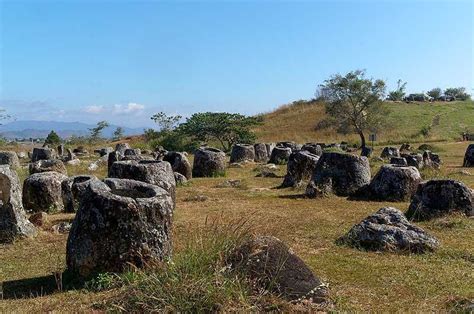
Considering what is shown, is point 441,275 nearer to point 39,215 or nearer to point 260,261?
point 260,261

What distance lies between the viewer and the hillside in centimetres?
5438

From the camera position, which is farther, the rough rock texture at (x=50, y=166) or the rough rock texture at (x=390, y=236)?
the rough rock texture at (x=50, y=166)

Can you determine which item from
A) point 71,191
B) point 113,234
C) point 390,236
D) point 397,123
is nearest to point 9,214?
point 71,191

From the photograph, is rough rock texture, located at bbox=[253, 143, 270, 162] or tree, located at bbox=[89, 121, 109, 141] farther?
tree, located at bbox=[89, 121, 109, 141]

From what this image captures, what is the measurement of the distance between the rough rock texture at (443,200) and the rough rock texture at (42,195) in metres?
8.86

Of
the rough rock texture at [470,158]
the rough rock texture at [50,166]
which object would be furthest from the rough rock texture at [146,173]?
the rough rock texture at [470,158]

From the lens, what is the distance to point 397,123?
59.4m

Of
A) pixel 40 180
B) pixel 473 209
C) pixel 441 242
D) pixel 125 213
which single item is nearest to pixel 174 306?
pixel 125 213

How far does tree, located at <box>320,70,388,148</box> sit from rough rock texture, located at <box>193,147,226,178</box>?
1055 inches

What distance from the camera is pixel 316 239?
10.1m

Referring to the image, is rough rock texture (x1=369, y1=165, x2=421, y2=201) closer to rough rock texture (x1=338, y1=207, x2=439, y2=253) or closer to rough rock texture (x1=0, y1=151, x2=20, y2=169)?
rough rock texture (x1=338, y1=207, x2=439, y2=253)

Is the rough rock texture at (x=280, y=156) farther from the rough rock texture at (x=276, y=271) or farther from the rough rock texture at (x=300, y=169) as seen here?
the rough rock texture at (x=276, y=271)

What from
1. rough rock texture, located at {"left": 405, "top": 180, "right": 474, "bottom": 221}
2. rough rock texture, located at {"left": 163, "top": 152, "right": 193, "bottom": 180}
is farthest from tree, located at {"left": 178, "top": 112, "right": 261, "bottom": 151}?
rough rock texture, located at {"left": 405, "top": 180, "right": 474, "bottom": 221}

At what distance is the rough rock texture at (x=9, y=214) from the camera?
10227 millimetres
